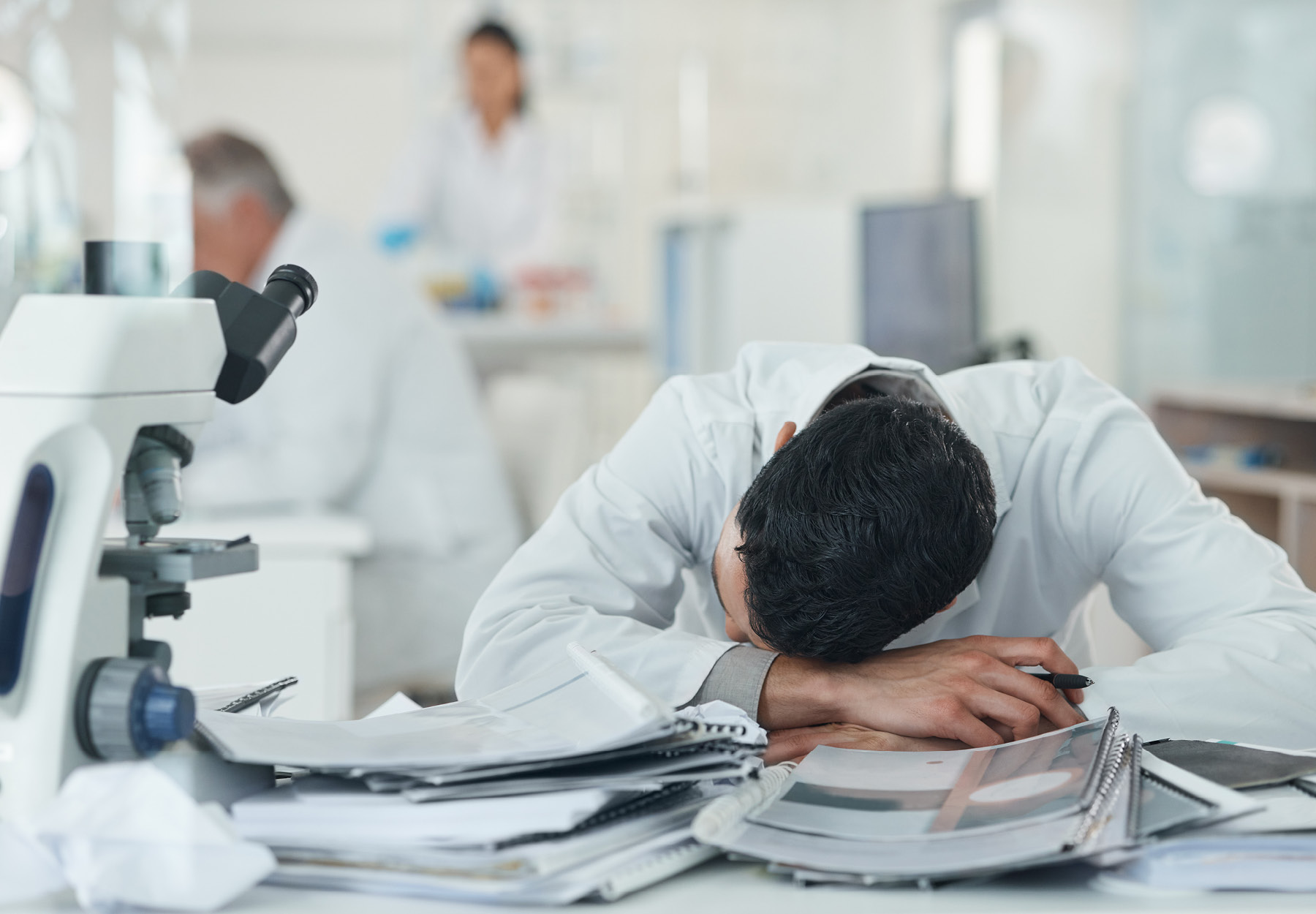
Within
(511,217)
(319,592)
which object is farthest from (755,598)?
(511,217)

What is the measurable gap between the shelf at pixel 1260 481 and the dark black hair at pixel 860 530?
179cm

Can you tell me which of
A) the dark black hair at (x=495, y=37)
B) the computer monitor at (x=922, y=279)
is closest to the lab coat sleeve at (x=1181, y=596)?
the computer monitor at (x=922, y=279)

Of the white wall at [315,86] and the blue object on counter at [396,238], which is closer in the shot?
the blue object on counter at [396,238]

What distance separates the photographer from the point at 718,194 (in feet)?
22.1

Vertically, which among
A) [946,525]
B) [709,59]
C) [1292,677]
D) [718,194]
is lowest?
[1292,677]

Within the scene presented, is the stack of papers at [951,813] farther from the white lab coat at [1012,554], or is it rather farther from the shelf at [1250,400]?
the shelf at [1250,400]

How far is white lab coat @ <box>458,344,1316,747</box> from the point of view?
37.0 inches

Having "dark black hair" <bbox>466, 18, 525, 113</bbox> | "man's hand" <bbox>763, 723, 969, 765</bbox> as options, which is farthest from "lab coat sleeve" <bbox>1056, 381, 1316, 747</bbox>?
"dark black hair" <bbox>466, 18, 525, 113</bbox>

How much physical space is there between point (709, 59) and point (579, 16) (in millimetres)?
1119

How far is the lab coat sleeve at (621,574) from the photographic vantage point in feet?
3.14

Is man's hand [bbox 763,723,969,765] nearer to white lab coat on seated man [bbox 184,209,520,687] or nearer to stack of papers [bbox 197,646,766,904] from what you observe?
stack of papers [bbox 197,646,766,904]

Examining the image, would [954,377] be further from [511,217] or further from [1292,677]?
[511,217]

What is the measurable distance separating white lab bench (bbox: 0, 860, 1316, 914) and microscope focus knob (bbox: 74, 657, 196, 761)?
7cm

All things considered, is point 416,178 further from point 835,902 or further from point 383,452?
point 835,902
